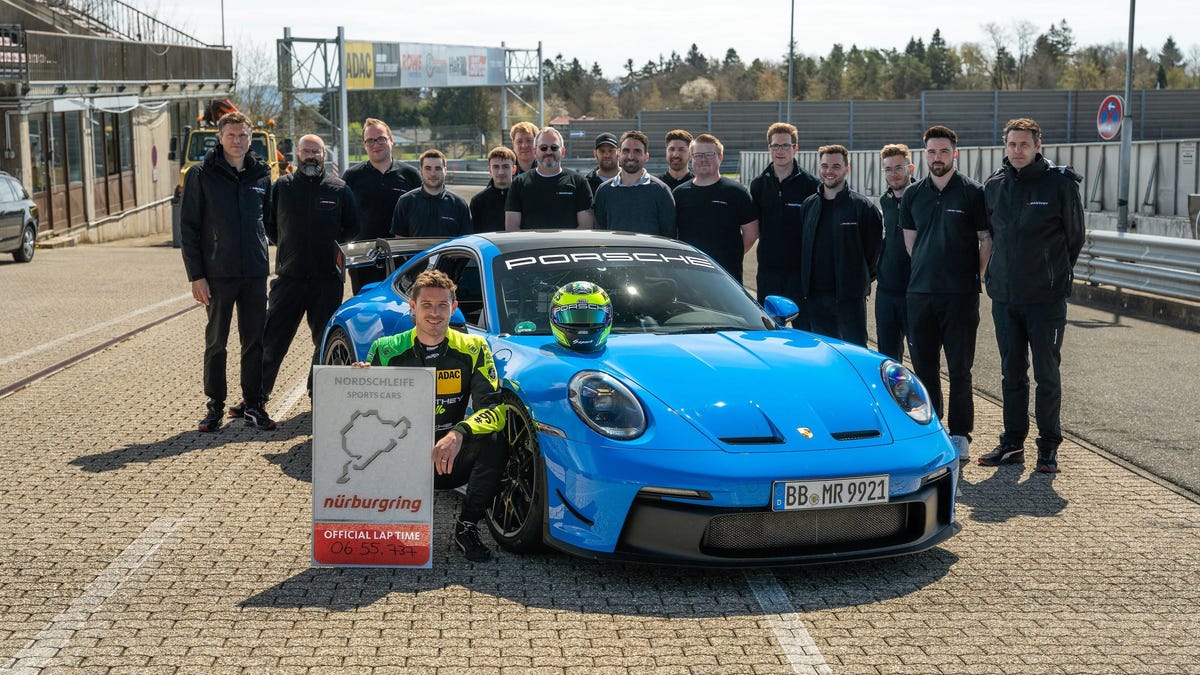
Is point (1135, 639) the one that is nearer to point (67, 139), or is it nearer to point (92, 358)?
point (92, 358)

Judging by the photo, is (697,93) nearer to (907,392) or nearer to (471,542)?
(907,392)

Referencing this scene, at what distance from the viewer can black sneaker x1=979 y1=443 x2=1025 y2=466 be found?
747 cm

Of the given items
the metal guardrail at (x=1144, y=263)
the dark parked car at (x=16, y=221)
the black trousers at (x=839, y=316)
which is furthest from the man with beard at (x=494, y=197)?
the dark parked car at (x=16, y=221)

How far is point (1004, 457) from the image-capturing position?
24.6 ft

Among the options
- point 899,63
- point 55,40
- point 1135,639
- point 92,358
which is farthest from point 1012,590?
point 899,63

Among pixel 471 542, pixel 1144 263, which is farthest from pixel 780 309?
pixel 1144 263

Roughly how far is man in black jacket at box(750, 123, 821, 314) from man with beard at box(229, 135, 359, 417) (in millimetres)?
2911

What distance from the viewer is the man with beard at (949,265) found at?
300 inches

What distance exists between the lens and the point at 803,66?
144 m

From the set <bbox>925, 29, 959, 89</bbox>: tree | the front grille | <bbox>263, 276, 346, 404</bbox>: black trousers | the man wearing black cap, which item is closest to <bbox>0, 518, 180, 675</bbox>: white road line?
the front grille

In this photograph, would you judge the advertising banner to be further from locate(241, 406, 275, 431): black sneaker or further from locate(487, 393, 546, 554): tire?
locate(241, 406, 275, 431): black sneaker

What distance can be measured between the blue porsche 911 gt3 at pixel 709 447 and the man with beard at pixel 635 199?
9.35 feet

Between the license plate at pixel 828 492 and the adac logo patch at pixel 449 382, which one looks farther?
the adac logo patch at pixel 449 382

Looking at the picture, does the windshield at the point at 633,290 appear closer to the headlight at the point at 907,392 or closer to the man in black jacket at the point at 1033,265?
the headlight at the point at 907,392
